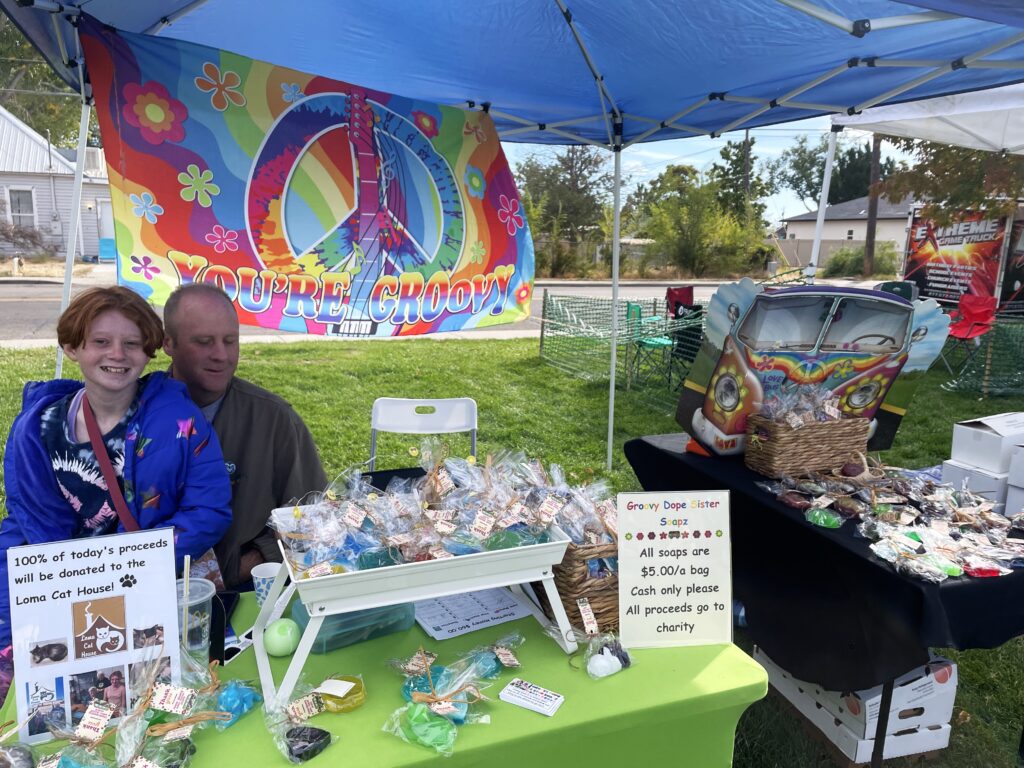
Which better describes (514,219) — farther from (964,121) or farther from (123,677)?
(964,121)

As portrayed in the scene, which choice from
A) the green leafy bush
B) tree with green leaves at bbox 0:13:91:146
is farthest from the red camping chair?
the green leafy bush

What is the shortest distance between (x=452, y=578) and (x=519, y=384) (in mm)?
6180

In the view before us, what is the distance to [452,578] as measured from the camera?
130cm

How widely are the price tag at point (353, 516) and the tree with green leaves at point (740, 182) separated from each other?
32.6 metres

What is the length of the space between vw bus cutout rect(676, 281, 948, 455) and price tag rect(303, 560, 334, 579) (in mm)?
1593

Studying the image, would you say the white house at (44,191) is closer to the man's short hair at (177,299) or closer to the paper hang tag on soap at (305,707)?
the man's short hair at (177,299)

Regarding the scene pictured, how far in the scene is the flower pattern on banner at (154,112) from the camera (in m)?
2.38

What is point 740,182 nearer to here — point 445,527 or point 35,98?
point 35,98

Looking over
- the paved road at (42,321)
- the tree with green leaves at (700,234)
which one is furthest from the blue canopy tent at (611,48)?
the tree with green leaves at (700,234)

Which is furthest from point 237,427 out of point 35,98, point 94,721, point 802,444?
point 35,98

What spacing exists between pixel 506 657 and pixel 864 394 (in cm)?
175

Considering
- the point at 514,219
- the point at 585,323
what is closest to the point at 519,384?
the point at 585,323

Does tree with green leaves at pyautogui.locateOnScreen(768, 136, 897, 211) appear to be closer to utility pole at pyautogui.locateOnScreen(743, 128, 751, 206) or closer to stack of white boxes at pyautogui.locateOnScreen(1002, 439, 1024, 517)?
utility pole at pyautogui.locateOnScreen(743, 128, 751, 206)

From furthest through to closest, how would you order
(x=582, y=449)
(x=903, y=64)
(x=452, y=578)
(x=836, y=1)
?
1. (x=582, y=449)
2. (x=903, y=64)
3. (x=836, y=1)
4. (x=452, y=578)
